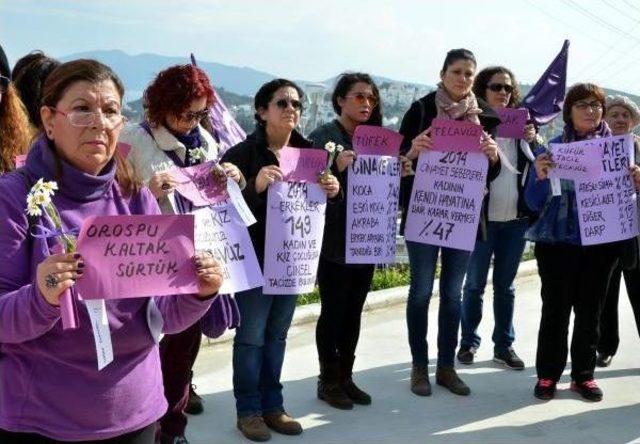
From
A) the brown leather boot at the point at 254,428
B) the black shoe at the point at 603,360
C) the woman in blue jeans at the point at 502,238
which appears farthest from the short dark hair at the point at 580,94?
the brown leather boot at the point at 254,428

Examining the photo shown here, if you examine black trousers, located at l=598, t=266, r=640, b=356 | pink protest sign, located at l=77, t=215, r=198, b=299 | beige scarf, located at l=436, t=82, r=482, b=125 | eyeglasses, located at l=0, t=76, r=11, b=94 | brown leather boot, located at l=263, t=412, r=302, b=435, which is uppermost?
beige scarf, located at l=436, t=82, r=482, b=125

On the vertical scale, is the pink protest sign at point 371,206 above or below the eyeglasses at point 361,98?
below

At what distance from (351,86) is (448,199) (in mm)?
1067

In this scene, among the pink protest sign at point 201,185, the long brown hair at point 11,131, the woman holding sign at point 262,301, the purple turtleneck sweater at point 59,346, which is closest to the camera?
the purple turtleneck sweater at point 59,346

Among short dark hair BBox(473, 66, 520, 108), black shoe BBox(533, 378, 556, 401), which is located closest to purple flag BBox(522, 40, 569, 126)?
short dark hair BBox(473, 66, 520, 108)

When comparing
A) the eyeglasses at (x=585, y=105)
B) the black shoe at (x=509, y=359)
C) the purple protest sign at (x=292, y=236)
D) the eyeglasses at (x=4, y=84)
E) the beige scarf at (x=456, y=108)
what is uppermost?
the eyeglasses at (x=585, y=105)

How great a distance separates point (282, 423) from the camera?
463cm

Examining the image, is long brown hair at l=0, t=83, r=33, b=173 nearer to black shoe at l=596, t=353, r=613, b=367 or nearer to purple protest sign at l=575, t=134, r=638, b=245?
purple protest sign at l=575, t=134, r=638, b=245

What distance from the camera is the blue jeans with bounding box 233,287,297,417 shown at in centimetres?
448

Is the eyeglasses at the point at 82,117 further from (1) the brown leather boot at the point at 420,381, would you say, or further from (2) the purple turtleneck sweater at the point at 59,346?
(1) the brown leather boot at the point at 420,381

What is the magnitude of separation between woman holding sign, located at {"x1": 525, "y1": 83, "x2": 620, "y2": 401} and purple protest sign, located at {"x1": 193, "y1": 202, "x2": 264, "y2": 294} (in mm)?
2105

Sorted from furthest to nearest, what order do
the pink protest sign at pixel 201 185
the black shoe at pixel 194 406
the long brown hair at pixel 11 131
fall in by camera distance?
the black shoe at pixel 194 406 < the pink protest sign at pixel 201 185 < the long brown hair at pixel 11 131

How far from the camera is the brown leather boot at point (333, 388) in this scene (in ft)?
16.7

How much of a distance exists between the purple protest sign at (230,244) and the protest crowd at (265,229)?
11 millimetres
